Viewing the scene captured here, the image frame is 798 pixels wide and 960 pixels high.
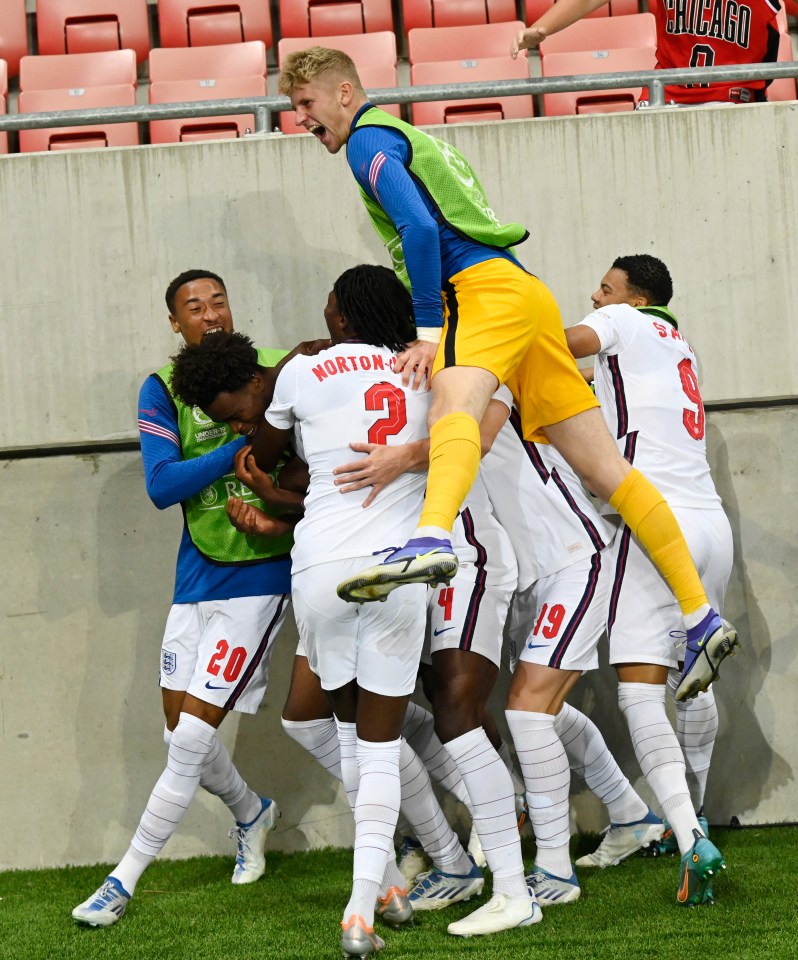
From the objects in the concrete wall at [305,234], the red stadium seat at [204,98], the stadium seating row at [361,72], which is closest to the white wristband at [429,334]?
the concrete wall at [305,234]

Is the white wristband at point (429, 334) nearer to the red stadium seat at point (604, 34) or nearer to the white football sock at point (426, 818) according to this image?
the white football sock at point (426, 818)

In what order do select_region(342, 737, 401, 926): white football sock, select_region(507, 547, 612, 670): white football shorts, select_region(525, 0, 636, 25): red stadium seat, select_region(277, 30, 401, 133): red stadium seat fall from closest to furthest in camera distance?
select_region(342, 737, 401, 926): white football sock < select_region(507, 547, 612, 670): white football shorts < select_region(277, 30, 401, 133): red stadium seat < select_region(525, 0, 636, 25): red stadium seat

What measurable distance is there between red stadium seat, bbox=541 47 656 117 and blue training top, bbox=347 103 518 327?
340 centimetres

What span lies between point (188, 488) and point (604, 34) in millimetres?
4850

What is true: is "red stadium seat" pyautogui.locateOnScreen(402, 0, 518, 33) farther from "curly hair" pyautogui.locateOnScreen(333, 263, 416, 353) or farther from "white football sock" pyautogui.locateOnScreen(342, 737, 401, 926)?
"white football sock" pyautogui.locateOnScreen(342, 737, 401, 926)

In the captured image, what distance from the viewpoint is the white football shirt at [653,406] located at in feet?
13.9

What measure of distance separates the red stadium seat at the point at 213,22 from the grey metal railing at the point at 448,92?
3094 mm

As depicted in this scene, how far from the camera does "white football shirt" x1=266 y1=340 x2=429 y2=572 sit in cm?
347

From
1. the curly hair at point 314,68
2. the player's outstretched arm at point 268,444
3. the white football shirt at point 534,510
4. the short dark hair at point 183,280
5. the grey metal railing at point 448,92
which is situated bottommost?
the white football shirt at point 534,510

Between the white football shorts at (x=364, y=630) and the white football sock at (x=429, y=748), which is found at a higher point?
the white football shorts at (x=364, y=630)

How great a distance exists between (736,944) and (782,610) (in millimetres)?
2180

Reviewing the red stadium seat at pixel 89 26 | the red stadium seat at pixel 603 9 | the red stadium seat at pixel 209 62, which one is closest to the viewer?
the red stadium seat at pixel 209 62

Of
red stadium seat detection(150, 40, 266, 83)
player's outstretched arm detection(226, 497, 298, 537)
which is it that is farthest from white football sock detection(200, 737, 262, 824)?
red stadium seat detection(150, 40, 266, 83)

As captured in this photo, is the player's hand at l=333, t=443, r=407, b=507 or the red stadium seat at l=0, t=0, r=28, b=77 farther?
the red stadium seat at l=0, t=0, r=28, b=77
